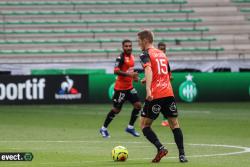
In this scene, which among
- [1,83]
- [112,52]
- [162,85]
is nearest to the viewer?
[162,85]

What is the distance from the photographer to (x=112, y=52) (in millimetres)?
41125

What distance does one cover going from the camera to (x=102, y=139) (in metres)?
20.0

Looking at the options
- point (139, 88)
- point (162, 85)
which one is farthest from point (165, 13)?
point (162, 85)

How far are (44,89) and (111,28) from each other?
9.40 metres

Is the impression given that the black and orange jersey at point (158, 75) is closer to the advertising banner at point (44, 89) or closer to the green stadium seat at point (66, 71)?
the advertising banner at point (44, 89)

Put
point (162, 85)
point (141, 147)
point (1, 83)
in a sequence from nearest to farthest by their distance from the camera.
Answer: point (162, 85) → point (141, 147) → point (1, 83)

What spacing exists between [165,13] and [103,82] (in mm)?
10175

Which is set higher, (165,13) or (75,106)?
(165,13)

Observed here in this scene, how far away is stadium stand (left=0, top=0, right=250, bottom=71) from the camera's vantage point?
41.0 metres

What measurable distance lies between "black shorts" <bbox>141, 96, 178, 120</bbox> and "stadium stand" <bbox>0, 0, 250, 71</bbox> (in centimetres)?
2556

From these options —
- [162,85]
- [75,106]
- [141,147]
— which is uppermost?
[162,85]

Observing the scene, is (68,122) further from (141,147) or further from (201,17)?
(201,17)

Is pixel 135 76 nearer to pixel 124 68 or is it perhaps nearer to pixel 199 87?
pixel 124 68

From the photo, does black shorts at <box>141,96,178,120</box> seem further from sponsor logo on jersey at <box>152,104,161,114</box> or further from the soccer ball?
the soccer ball
